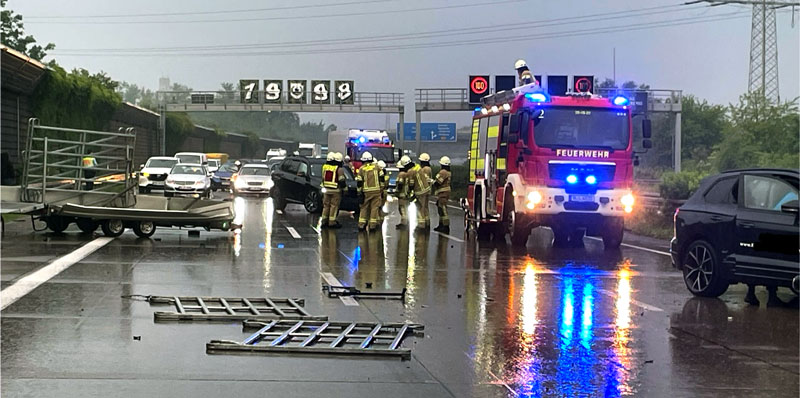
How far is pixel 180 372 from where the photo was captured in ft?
23.6

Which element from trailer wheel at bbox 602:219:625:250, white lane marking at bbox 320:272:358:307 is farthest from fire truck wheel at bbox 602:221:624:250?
white lane marking at bbox 320:272:358:307

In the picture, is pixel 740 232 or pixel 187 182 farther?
pixel 187 182

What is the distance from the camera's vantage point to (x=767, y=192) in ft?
37.1

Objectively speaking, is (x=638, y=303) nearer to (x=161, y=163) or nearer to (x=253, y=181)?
(x=253, y=181)

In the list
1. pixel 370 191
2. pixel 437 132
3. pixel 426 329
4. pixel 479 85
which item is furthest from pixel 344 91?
pixel 426 329

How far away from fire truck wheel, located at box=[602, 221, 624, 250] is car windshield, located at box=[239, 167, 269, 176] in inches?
897

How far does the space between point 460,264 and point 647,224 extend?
11546 millimetres

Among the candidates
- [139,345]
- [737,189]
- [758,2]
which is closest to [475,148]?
[737,189]

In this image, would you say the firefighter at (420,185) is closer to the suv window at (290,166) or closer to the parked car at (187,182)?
the suv window at (290,166)

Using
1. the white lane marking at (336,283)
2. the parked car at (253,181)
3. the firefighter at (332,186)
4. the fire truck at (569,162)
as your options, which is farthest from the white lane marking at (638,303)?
the parked car at (253,181)

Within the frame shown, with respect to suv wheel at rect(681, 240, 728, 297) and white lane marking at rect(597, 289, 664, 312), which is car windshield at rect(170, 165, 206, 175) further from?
suv wheel at rect(681, 240, 728, 297)

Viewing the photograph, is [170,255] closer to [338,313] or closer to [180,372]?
[338,313]

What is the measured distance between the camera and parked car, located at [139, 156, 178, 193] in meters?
36.5

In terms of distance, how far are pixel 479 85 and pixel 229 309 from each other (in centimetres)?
2625
